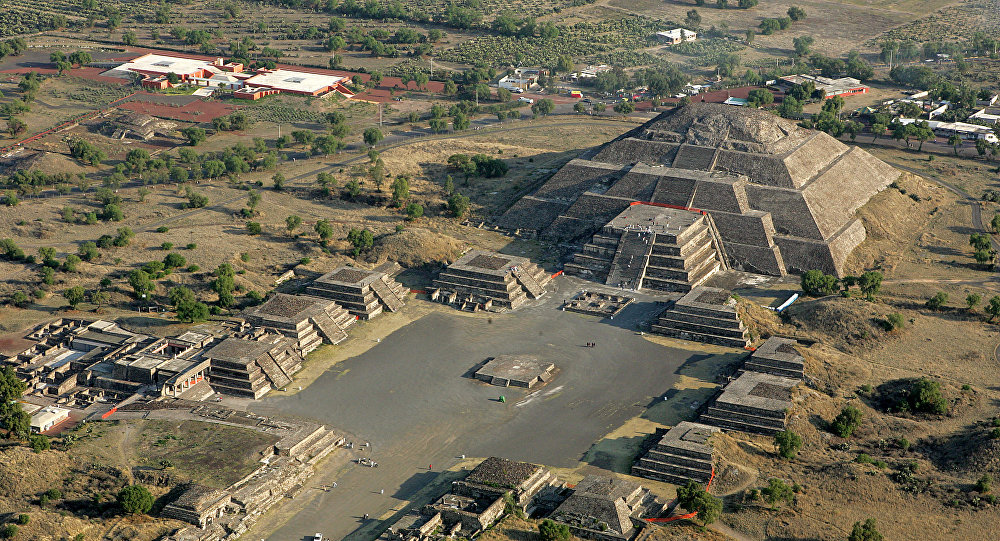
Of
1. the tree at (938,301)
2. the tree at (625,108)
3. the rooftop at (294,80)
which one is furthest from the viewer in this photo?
the rooftop at (294,80)

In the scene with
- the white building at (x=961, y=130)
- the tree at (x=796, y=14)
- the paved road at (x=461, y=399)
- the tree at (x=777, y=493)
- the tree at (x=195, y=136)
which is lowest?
the paved road at (x=461, y=399)

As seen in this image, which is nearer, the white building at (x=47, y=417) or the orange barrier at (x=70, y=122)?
the white building at (x=47, y=417)

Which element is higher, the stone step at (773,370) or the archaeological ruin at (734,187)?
the archaeological ruin at (734,187)

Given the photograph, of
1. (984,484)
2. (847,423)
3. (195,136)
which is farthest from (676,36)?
(984,484)

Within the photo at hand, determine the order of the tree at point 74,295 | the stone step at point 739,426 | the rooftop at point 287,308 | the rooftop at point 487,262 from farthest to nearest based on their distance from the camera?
the rooftop at point 487,262 < the tree at point 74,295 < the rooftop at point 287,308 < the stone step at point 739,426

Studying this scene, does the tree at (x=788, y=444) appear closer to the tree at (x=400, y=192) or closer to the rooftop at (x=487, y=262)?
the rooftop at (x=487, y=262)

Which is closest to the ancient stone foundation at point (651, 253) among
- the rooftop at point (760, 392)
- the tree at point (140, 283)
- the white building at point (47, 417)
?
the rooftop at point (760, 392)

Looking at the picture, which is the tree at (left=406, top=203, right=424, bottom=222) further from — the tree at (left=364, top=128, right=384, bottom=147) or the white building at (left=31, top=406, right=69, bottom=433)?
the white building at (left=31, top=406, right=69, bottom=433)

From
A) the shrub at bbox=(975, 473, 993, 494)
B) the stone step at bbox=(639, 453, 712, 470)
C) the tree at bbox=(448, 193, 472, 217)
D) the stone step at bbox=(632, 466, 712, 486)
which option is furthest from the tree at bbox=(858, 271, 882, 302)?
the tree at bbox=(448, 193, 472, 217)
